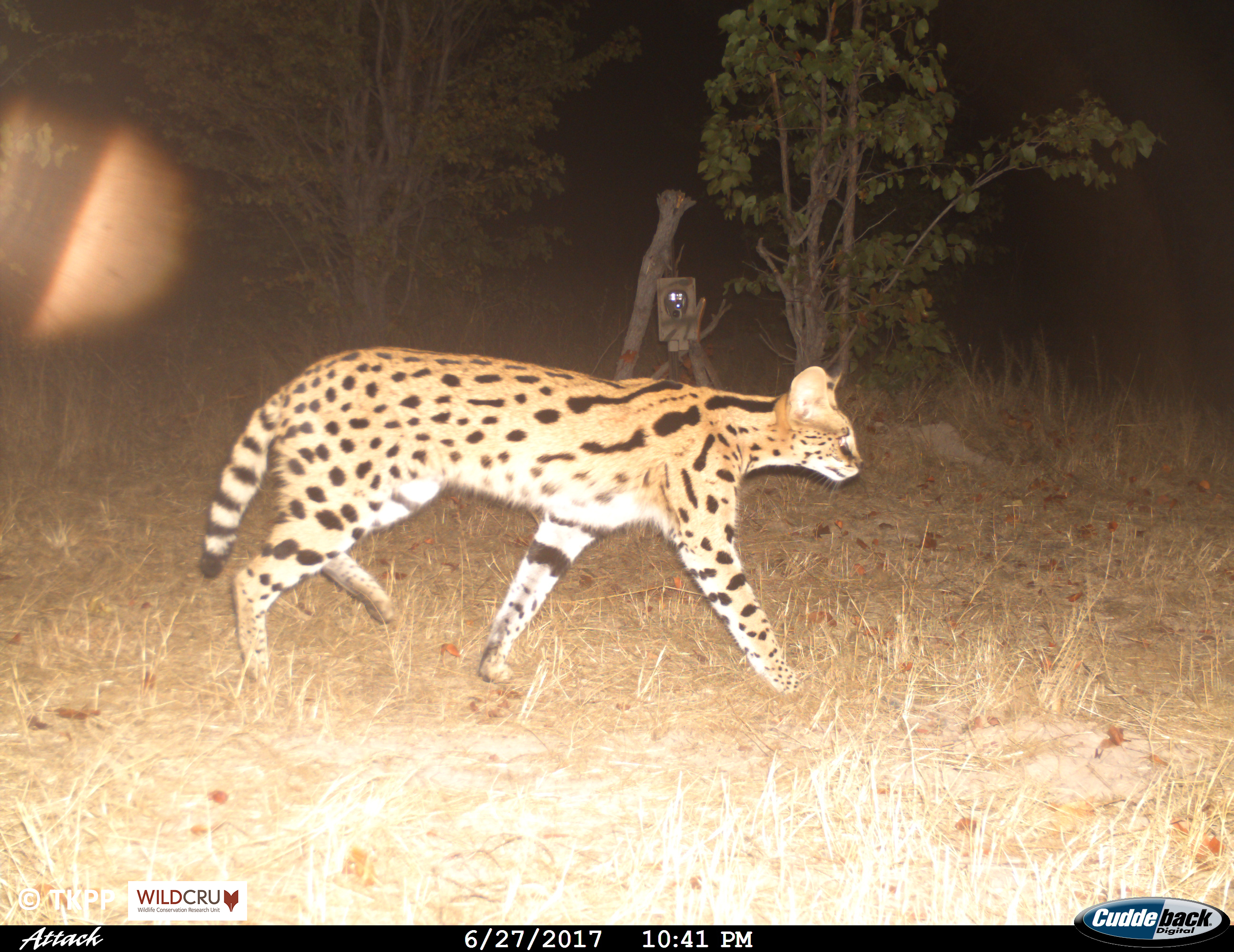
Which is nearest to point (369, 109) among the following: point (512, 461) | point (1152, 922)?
point (512, 461)

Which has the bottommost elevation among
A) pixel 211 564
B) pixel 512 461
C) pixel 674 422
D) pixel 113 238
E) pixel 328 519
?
pixel 211 564

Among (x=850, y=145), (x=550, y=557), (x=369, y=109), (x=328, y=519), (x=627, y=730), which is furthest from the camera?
(x=369, y=109)

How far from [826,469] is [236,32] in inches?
333

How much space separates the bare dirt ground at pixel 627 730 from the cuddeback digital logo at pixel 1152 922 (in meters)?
0.07

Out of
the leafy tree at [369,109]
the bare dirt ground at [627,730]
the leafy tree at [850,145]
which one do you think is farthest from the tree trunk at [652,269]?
the leafy tree at [369,109]

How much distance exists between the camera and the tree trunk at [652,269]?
838 cm

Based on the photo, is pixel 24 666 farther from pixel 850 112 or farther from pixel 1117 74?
pixel 1117 74

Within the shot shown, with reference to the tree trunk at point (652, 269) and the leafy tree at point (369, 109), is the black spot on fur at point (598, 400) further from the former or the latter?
the leafy tree at point (369, 109)

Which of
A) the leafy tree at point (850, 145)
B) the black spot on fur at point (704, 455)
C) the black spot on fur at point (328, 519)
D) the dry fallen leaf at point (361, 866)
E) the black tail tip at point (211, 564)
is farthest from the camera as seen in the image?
the leafy tree at point (850, 145)

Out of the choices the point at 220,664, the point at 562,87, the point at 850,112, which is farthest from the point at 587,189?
the point at 220,664

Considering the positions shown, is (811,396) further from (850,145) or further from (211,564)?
(850,145)

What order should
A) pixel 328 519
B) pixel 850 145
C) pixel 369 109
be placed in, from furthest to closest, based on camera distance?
1. pixel 369 109
2. pixel 850 145
3. pixel 328 519

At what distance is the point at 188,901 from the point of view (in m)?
3.01

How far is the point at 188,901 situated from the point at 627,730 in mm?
1957
